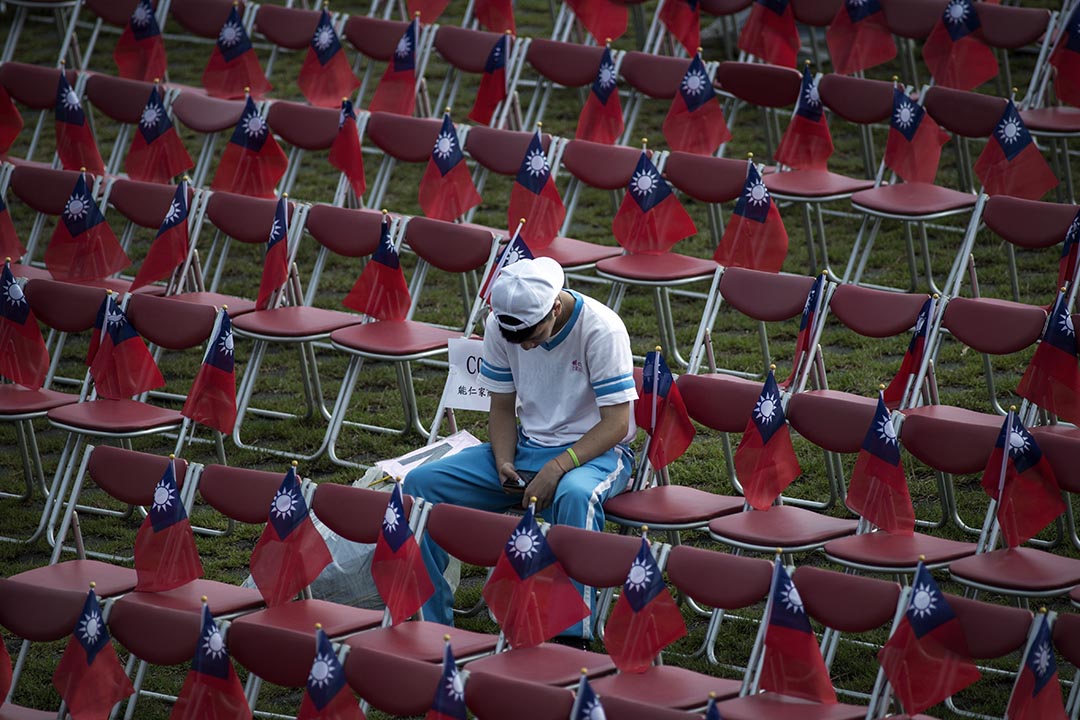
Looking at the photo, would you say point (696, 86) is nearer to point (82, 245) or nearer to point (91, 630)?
point (82, 245)

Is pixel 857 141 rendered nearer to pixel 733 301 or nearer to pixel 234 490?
pixel 733 301

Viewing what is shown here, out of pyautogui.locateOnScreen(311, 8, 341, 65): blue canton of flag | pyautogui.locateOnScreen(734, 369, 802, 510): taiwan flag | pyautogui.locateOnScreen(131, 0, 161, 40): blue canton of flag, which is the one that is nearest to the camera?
pyautogui.locateOnScreen(734, 369, 802, 510): taiwan flag

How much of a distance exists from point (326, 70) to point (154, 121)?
3.57ft

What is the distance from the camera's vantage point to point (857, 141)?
10.0m

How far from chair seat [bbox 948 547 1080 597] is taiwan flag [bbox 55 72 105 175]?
551 centimetres

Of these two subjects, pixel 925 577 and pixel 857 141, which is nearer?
pixel 925 577

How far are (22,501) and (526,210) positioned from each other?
269 centimetres

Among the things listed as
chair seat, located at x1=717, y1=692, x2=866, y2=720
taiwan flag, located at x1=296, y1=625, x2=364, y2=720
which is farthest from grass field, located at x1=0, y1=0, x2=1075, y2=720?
chair seat, located at x1=717, y1=692, x2=866, y2=720

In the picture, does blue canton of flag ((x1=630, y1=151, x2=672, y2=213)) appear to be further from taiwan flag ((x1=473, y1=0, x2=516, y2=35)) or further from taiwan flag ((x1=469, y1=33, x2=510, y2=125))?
taiwan flag ((x1=473, y1=0, x2=516, y2=35))

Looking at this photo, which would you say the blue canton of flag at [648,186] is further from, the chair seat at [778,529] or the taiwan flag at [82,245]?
the taiwan flag at [82,245]

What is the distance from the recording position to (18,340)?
7043mm

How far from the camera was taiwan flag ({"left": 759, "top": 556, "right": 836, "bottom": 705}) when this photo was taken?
4730mm

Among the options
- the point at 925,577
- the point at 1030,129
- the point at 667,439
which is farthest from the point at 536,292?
the point at 1030,129

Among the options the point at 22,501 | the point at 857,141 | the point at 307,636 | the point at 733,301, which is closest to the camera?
the point at 307,636
